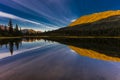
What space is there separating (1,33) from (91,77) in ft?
533

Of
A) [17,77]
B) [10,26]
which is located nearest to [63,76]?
[17,77]

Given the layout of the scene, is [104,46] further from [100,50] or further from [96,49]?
[100,50]

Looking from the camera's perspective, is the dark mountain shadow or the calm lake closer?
the calm lake

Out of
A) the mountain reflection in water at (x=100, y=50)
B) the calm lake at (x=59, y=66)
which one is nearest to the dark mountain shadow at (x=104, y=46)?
the mountain reflection in water at (x=100, y=50)

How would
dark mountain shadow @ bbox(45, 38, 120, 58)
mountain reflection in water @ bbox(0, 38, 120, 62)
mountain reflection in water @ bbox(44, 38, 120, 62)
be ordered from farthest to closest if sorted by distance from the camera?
dark mountain shadow @ bbox(45, 38, 120, 58) < mountain reflection in water @ bbox(0, 38, 120, 62) < mountain reflection in water @ bbox(44, 38, 120, 62)

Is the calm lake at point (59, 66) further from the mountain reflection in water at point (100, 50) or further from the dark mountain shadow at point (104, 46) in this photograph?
the dark mountain shadow at point (104, 46)

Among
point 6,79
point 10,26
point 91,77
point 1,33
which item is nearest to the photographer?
point 6,79

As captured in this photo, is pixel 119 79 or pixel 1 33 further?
pixel 1 33

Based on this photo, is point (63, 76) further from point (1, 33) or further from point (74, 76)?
point (1, 33)

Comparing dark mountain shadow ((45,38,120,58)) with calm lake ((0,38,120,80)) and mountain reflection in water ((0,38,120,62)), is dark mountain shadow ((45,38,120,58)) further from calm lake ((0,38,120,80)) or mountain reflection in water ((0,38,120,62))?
calm lake ((0,38,120,80))

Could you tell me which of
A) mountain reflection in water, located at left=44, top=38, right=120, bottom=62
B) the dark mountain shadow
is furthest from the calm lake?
the dark mountain shadow

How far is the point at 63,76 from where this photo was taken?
14602mm

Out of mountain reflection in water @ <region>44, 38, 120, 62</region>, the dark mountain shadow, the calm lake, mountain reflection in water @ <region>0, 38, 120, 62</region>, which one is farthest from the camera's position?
the dark mountain shadow

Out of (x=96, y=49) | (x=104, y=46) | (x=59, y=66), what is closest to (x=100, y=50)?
(x=96, y=49)
